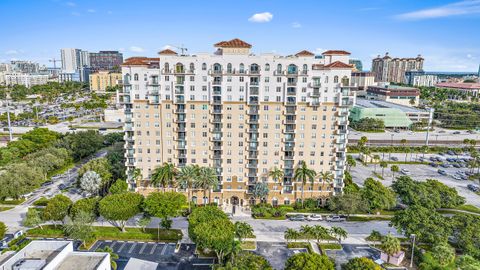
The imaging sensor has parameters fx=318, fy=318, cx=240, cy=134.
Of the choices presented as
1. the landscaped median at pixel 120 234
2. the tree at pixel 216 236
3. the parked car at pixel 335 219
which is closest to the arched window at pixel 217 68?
the tree at pixel 216 236

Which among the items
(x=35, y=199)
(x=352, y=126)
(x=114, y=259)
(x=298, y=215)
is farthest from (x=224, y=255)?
(x=352, y=126)

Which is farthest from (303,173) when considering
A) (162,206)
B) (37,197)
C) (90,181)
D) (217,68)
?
(37,197)

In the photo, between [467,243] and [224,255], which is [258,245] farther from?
[467,243]

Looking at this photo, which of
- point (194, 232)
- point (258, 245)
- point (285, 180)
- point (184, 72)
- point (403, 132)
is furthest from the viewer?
point (403, 132)

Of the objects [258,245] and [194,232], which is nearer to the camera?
[194,232]

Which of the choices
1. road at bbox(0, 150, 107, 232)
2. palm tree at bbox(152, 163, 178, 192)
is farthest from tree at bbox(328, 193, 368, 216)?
road at bbox(0, 150, 107, 232)

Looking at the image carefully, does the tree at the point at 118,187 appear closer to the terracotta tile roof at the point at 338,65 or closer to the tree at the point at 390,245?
the tree at the point at 390,245
